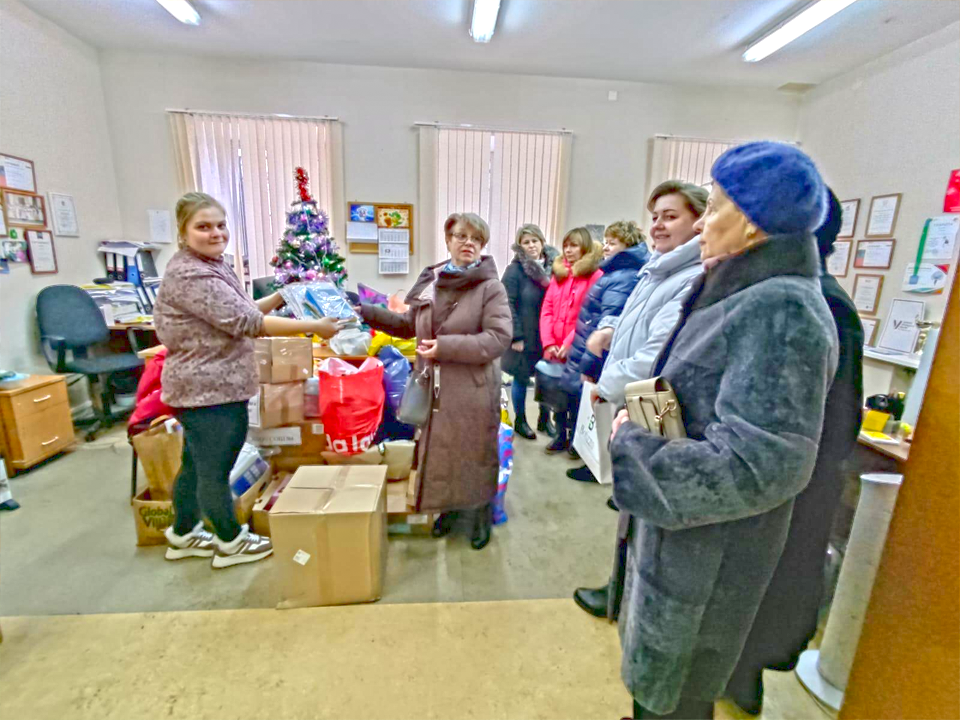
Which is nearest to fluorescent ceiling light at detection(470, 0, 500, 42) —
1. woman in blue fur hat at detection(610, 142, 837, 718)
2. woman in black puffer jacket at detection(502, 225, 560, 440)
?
woman in black puffer jacket at detection(502, 225, 560, 440)

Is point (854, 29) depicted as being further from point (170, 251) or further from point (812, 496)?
point (170, 251)

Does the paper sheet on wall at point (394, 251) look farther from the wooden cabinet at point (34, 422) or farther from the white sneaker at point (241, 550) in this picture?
the white sneaker at point (241, 550)

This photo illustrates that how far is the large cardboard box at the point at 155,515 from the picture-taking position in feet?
6.66

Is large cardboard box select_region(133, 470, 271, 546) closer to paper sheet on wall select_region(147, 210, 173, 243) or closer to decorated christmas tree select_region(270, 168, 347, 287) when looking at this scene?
decorated christmas tree select_region(270, 168, 347, 287)

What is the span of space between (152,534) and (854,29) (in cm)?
576

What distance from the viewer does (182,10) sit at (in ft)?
10.8

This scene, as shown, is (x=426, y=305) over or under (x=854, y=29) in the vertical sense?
under

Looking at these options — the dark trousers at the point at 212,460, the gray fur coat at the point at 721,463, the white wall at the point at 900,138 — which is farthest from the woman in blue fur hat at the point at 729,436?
the white wall at the point at 900,138

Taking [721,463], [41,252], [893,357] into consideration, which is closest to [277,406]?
A: [721,463]

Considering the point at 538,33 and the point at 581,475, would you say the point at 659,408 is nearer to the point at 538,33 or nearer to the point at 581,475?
the point at 581,475

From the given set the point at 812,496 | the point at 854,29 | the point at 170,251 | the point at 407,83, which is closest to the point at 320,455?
the point at 812,496

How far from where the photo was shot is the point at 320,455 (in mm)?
2432

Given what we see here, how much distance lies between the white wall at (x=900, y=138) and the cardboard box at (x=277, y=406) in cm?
410

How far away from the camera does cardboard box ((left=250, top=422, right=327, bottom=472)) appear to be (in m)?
2.35
